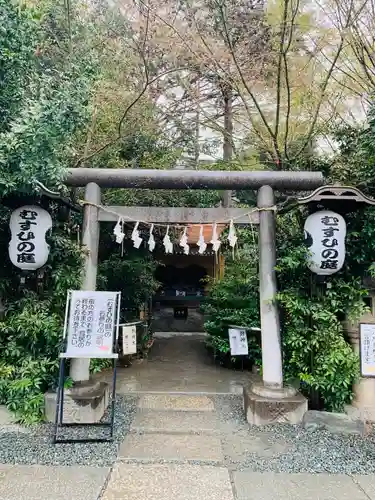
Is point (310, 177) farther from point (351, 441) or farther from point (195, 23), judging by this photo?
point (195, 23)

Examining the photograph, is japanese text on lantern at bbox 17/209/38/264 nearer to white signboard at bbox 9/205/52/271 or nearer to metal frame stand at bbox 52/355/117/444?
white signboard at bbox 9/205/52/271

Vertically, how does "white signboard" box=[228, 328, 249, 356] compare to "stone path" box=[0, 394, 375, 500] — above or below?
above

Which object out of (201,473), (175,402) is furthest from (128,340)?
(201,473)

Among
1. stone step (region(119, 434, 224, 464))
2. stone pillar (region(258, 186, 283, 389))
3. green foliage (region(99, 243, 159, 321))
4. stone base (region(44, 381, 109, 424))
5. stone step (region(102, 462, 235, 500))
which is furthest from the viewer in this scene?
green foliage (region(99, 243, 159, 321))

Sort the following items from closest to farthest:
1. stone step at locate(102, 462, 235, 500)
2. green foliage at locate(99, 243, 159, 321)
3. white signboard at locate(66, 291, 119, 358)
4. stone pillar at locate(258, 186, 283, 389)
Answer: stone step at locate(102, 462, 235, 500) → white signboard at locate(66, 291, 119, 358) → stone pillar at locate(258, 186, 283, 389) → green foliage at locate(99, 243, 159, 321)

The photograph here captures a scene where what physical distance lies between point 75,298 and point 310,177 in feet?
12.0

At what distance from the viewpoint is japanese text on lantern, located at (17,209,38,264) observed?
15.5 ft

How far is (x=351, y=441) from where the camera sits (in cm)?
431

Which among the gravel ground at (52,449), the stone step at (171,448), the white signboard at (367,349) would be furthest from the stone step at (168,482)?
the white signboard at (367,349)

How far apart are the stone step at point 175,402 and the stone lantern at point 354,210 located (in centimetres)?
213

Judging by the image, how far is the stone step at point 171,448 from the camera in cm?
386

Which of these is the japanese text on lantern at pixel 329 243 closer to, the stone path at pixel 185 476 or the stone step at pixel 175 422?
the stone path at pixel 185 476

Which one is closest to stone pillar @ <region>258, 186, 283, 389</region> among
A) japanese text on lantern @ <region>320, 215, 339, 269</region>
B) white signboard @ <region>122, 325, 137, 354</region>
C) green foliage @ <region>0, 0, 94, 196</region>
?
japanese text on lantern @ <region>320, 215, 339, 269</region>

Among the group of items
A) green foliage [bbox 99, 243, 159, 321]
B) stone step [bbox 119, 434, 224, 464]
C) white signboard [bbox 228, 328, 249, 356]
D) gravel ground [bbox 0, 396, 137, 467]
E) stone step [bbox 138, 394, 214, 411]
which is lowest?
stone step [bbox 138, 394, 214, 411]
